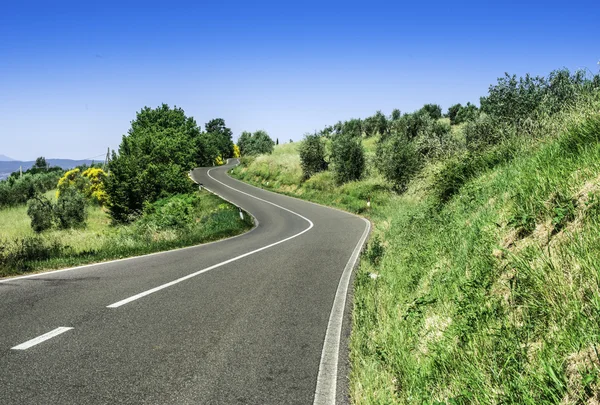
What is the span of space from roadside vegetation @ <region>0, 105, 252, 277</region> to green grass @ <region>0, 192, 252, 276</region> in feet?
0.06

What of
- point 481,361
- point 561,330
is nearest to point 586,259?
point 561,330

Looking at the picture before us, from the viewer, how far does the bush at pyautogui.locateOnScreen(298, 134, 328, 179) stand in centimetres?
3970

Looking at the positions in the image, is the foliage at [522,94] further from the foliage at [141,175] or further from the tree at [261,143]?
the tree at [261,143]

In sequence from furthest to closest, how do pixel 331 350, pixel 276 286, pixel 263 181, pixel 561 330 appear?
1. pixel 263 181
2. pixel 276 286
3. pixel 331 350
4. pixel 561 330

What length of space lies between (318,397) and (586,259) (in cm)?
264

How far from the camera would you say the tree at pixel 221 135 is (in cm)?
10642

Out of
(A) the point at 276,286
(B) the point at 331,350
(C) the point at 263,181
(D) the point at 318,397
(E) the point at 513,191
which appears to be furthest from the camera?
(C) the point at 263,181

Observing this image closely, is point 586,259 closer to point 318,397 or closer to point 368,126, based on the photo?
point 318,397

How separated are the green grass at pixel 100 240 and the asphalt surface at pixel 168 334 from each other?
46.6 inches

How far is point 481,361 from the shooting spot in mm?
3100

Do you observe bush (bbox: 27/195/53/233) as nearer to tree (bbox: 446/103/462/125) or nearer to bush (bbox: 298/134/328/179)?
bush (bbox: 298/134/328/179)

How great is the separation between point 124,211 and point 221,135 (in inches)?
3069

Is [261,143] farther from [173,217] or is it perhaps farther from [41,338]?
[41,338]

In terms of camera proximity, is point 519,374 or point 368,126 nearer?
point 519,374
